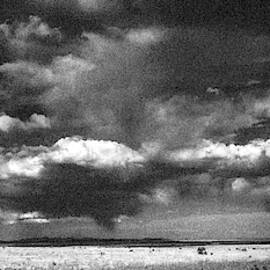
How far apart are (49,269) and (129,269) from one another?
29.6 feet

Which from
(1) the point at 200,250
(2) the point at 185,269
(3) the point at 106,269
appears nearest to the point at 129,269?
(3) the point at 106,269

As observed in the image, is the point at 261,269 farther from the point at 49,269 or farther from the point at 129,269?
the point at 49,269

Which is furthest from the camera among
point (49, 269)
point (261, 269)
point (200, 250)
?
point (200, 250)

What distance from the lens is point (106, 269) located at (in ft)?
157

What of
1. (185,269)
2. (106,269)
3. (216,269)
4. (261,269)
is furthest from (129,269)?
(261,269)

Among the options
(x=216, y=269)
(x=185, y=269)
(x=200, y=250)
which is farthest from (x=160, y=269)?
(x=200, y=250)

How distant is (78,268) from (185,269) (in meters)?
12.8

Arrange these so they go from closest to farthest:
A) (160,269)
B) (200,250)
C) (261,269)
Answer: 1. (261,269)
2. (160,269)
3. (200,250)

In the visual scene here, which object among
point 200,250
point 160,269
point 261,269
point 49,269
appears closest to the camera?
point 261,269

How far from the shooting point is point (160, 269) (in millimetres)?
45781

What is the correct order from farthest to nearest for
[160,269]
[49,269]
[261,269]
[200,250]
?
1. [200,250]
2. [49,269]
3. [160,269]
4. [261,269]

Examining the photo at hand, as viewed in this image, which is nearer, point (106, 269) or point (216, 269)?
point (216, 269)

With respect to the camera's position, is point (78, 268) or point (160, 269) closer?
point (160, 269)

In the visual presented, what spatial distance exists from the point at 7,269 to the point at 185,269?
19.0m
